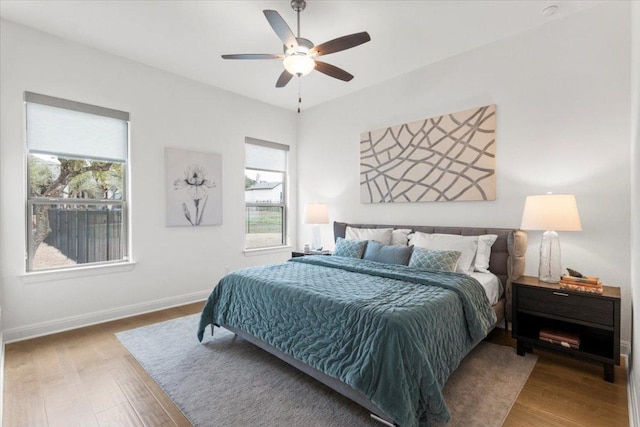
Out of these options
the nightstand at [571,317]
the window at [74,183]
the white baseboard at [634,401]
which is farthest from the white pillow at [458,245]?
the window at [74,183]

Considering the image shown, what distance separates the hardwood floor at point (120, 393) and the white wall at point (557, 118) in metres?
0.81

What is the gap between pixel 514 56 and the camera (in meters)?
3.16

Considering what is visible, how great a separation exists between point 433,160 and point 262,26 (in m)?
2.40

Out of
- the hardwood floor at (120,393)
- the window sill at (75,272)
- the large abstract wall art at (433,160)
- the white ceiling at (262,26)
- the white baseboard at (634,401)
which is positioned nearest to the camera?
the white baseboard at (634,401)

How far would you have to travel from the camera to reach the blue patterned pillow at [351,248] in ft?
12.0

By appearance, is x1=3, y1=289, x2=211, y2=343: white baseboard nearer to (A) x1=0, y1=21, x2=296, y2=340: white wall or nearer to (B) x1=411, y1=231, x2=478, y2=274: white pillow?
(A) x1=0, y1=21, x2=296, y2=340: white wall

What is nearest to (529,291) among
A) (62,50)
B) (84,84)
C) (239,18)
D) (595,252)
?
(595,252)

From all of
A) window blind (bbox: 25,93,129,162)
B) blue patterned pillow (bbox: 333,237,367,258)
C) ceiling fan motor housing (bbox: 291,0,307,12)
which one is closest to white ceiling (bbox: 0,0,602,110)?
ceiling fan motor housing (bbox: 291,0,307,12)

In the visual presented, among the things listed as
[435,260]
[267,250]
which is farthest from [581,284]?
[267,250]

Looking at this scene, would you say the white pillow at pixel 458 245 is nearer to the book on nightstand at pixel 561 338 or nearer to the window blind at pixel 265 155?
the book on nightstand at pixel 561 338

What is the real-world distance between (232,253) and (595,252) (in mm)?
4312

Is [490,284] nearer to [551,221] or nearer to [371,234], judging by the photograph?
[551,221]

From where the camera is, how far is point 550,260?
2.62m

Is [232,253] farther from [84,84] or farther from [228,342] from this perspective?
[84,84]
